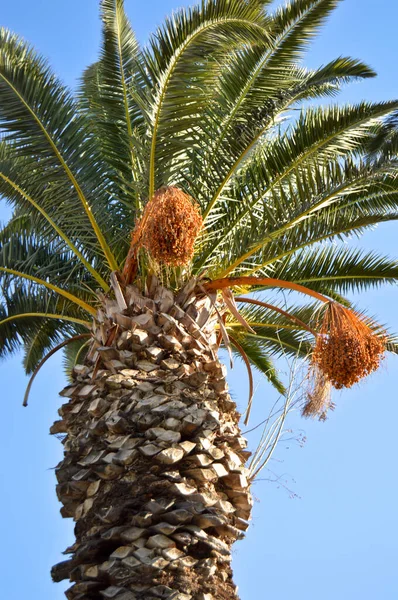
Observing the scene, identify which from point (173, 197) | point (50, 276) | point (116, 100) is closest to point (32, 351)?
point (50, 276)

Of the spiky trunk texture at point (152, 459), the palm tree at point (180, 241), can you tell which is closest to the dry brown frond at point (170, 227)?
the palm tree at point (180, 241)

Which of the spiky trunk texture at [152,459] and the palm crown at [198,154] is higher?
the palm crown at [198,154]

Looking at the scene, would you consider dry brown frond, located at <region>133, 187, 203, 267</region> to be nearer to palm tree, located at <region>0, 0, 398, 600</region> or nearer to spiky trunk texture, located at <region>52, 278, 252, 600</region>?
palm tree, located at <region>0, 0, 398, 600</region>

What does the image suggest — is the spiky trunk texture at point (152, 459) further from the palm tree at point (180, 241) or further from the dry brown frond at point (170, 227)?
the dry brown frond at point (170, 227)

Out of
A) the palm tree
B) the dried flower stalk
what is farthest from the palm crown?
the dried flower stalk

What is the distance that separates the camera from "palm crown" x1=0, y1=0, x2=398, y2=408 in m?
8.52

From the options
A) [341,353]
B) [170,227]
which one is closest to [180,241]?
[170,227]

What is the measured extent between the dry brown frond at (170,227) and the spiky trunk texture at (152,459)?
2.13 ft

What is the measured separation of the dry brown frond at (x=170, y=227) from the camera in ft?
24.0

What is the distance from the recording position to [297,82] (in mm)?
9438

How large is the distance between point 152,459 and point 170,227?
191cm

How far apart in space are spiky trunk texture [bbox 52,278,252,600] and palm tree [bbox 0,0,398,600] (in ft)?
0.05

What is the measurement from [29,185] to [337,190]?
10.0 ft

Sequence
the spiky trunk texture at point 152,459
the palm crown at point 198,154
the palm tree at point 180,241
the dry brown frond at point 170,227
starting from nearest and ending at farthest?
the spiky trunk texture at point 152,459
the palm tree at point 180,241
the dry brown frond at point 170,227
the palm crown at point 198,154
